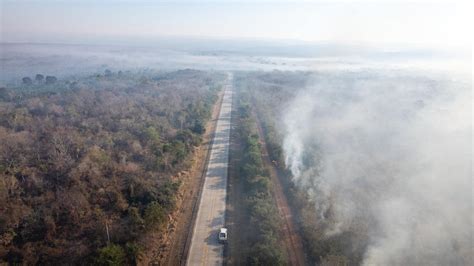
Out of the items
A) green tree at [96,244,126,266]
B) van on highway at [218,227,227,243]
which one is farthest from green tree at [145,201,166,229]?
van on highway at [218,227,227,243]

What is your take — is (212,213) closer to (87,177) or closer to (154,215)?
(154,215)

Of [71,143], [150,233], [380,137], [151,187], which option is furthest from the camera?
[380,137]

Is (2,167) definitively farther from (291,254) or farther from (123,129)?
(291,254)

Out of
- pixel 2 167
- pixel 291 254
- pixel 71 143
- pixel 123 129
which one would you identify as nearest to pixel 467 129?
pixel 291 254

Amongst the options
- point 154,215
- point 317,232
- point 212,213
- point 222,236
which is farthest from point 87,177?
point 317,232

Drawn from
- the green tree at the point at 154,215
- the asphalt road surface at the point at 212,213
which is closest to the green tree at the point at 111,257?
the green tree at the point at 154,215

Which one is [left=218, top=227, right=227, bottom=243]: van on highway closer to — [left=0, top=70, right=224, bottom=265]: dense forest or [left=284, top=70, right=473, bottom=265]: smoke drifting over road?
[left=0, top=70, right=224, bottom=265]: dense forest
